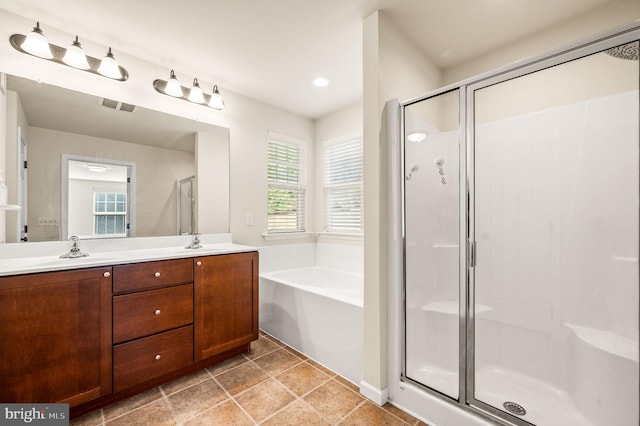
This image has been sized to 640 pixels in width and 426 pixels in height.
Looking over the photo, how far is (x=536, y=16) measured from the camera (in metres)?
1.81

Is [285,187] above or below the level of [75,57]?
below

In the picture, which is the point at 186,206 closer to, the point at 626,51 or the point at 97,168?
the point at 97,168

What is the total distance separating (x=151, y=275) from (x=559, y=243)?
91.1 inches

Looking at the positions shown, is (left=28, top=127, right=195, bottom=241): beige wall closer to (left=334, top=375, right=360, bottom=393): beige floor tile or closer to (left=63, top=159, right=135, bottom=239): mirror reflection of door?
(left=63, top=159, right=135, bottom=239): mirror reflection of door

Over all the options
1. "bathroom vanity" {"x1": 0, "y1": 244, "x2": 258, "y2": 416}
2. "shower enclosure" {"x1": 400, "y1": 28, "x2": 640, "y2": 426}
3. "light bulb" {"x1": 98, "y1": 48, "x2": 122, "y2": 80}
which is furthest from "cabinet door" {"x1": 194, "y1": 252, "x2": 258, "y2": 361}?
"light bulb" {"x1": 98, "y1": 48, "x2": 122, "y2": 80}

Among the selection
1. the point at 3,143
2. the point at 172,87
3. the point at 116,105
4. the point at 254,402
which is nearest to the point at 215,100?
the point at 172,87

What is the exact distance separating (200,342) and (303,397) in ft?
2.80

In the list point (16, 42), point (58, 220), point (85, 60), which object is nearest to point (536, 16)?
point (85, 60)

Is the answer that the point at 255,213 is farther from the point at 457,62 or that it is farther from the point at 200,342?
the point at 457,62

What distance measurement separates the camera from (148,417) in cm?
161

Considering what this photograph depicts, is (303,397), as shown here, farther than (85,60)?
No

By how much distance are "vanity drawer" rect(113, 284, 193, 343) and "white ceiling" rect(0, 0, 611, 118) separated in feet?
6.01

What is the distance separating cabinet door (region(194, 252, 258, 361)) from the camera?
80.4 inches

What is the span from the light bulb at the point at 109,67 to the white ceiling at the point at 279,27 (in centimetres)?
15
